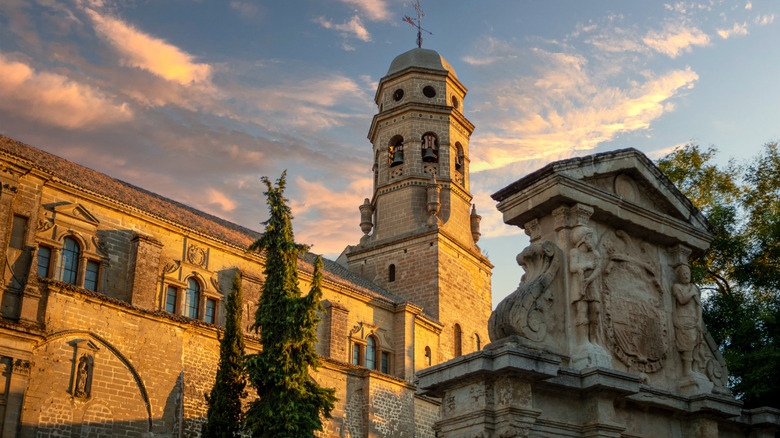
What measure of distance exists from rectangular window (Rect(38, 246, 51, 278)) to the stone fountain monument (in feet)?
51.2

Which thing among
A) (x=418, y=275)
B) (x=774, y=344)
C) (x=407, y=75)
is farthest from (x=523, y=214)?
(x=407, y=75)

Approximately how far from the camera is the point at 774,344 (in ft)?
56.1

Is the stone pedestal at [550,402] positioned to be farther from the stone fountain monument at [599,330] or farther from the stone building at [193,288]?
the stone building at [193,288]

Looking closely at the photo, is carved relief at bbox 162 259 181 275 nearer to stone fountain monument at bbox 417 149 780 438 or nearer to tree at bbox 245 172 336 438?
tree at bbox 245 172 336 438

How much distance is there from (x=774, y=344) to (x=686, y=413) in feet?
18.6

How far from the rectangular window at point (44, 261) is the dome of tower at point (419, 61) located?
75.2 ft

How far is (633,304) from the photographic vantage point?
13016 mm

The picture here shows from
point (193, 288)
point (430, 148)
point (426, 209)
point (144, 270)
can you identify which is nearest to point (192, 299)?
point (193, 288)

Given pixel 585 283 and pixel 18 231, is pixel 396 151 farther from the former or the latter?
pixel 585 283

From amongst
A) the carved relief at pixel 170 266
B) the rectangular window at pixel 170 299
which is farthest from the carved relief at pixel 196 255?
the rectangular window at pixel 170 299

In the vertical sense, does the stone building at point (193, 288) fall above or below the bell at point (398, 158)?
below

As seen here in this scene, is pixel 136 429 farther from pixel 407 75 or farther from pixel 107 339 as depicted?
pixel 407 75

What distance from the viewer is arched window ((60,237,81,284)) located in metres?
23.8

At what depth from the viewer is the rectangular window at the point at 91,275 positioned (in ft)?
80.2
